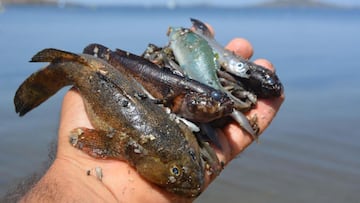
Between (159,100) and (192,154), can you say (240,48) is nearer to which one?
(159,100)

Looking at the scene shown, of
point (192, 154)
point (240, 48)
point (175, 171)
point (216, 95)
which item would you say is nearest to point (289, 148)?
point (240, 48)

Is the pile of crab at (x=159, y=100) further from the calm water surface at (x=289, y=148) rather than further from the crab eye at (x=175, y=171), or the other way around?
the calm water surface at (x=289, y=148)

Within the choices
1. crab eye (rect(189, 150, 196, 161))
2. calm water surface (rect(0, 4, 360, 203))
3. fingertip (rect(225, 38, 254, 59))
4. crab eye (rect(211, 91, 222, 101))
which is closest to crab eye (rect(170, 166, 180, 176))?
crab eye (rect(189, 150, 196, 161))

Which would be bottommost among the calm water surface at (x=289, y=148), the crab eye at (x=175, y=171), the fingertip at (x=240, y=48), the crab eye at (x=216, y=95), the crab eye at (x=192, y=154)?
the calm water surface at (x=289, y=148)

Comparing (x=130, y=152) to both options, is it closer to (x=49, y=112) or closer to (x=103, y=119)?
(x=103, y=119)

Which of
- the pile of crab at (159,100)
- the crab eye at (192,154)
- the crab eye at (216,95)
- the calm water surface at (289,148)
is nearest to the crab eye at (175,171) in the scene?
the pile of crab at (159,100)

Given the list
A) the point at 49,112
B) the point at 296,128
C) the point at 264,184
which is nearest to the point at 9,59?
the point at 49,112

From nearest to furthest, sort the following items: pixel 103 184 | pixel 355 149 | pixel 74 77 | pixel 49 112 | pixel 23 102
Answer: pixel 103 184 → pixel 74 77 → pixel 23 102 → pixel 355 149 → pixel 49 112

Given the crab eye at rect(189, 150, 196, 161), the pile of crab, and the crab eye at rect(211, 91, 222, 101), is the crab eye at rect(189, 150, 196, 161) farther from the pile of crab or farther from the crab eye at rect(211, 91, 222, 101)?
the crab eye at rect(211, 91, 222, 101)
